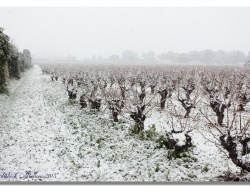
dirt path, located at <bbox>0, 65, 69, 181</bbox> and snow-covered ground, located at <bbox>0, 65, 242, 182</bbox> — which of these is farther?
dirt path, located at <bbox>0, 65, 69, 181</bbox>

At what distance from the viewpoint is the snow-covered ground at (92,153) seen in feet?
23.0

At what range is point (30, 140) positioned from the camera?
949 cm

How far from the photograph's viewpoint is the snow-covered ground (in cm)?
701

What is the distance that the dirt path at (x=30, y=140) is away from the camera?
7.19 m

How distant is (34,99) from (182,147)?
462 inches

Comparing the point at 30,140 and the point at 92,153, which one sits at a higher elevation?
the point at 30,140

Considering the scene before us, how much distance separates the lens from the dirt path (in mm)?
7191

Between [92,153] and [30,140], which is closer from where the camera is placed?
[92,153]

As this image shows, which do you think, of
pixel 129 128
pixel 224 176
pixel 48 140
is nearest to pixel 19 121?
pixel 48 140

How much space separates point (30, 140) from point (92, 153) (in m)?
2.56

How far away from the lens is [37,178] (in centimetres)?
690

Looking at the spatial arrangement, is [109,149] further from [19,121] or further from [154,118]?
[19,121]

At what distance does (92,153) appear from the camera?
839 cm

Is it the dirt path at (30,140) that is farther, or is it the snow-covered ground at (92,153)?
the dirt path at (30,140)
